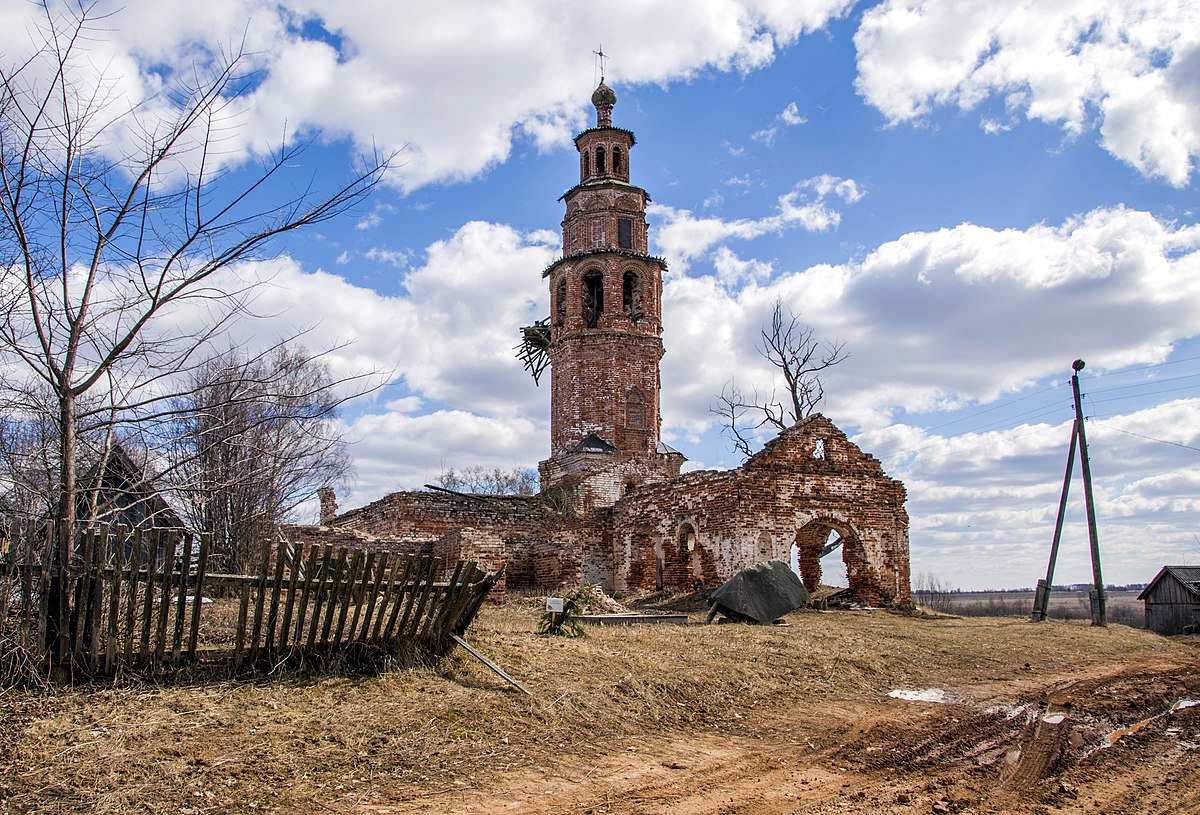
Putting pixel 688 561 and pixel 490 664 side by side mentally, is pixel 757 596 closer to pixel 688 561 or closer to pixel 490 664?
pixel 688 561

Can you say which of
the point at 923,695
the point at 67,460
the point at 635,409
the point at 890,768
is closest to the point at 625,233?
the point at 635,409

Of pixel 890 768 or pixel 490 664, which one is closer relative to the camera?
pixel 890 768

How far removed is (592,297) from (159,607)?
25622 millimetres

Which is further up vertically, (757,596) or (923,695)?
(757,596)

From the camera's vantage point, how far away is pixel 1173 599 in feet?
76.8

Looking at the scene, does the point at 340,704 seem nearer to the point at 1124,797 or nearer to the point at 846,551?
the point at 1124,797

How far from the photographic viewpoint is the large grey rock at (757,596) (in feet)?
46.7

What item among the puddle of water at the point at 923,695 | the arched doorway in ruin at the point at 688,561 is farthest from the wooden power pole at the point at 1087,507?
the puddle of water at the point at 923,695

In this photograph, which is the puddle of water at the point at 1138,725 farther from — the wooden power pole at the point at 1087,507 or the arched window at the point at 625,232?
the arched window at the point at 625,232

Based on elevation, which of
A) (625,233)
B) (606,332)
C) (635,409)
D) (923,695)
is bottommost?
(923,695)

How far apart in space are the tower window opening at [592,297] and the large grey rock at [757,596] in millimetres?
17088

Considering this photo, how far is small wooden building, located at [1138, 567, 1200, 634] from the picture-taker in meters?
22.4

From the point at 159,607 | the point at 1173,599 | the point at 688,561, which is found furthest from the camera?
the point at 1173,599

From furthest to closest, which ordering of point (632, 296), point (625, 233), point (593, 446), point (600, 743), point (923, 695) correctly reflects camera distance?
point (625, 233), point (632, 296), point (593, 446), point (923, 695), point (600, 743)
